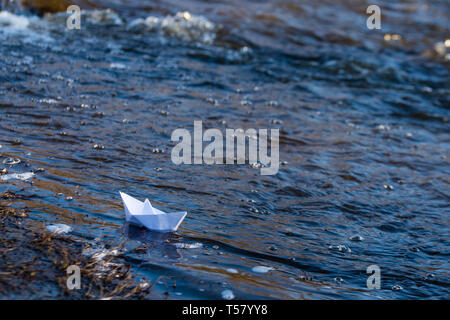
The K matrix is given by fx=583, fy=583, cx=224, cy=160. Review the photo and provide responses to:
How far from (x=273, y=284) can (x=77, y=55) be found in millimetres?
4235

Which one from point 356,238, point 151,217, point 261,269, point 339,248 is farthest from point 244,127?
point 261,269

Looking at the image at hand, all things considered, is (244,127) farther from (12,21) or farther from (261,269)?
(12,21)

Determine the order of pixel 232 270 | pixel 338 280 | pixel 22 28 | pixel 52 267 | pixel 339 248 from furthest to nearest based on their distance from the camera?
pixel 22 28, pixel 339 248, pixel 338 280, pixel 232 270, pixel 52 267

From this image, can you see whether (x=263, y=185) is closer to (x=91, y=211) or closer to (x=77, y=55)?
(x=91, y=211)

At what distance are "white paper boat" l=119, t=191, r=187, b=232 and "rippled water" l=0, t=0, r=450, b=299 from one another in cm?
8

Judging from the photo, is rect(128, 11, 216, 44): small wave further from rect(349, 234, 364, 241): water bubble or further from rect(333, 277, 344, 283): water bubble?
rect(333, 277, 344, 283): water bubble

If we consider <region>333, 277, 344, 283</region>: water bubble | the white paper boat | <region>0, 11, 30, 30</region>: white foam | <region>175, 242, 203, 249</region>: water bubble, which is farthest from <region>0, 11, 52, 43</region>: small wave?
<region>333, 277, 344, 283</region>: water bubble

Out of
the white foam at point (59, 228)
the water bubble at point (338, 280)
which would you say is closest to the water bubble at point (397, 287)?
the water bubble at point (338, 280)

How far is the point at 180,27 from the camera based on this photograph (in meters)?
7.82

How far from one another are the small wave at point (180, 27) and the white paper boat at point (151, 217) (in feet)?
15.6

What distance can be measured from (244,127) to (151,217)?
2337 millimetres

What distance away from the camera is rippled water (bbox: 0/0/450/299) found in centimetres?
297

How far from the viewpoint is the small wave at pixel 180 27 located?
7.55 metres

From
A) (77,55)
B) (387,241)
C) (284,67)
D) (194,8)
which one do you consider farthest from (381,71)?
(387,241)
